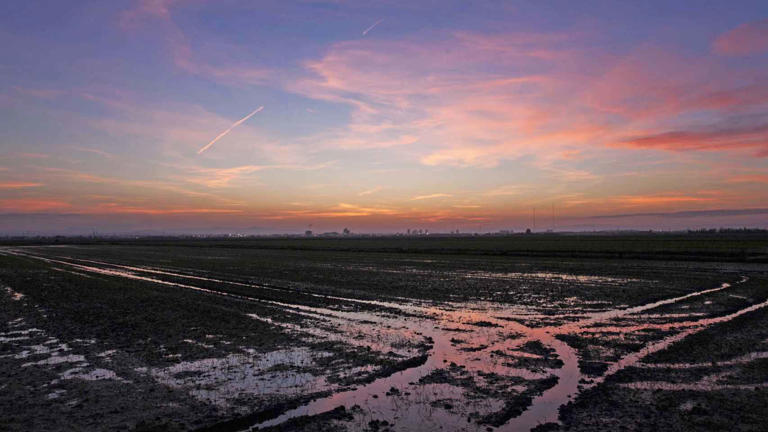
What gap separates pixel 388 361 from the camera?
11.2 meters

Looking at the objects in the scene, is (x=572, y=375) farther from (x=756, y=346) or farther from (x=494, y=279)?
(x=494, y=279)

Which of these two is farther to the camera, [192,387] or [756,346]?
[756,346]

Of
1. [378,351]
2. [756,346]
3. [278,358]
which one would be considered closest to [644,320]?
[756,346]

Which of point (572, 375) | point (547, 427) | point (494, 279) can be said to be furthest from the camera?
point (494, 279)

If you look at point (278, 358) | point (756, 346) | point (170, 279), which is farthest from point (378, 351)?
point (170, 279)

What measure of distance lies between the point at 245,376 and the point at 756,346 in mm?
12883

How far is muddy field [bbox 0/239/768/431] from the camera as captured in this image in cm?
784

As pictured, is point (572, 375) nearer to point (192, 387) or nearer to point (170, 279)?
point (192, 387)

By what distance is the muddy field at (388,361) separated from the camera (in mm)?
7844

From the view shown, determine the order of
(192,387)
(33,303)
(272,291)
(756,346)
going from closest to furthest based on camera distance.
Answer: (192,387) < (756,346) < (33,303) < (272,291)

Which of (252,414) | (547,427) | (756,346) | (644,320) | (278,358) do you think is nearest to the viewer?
(547,427)

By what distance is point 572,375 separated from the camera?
1009cm

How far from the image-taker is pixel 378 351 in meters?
12.2

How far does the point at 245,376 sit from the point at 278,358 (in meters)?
1.53
